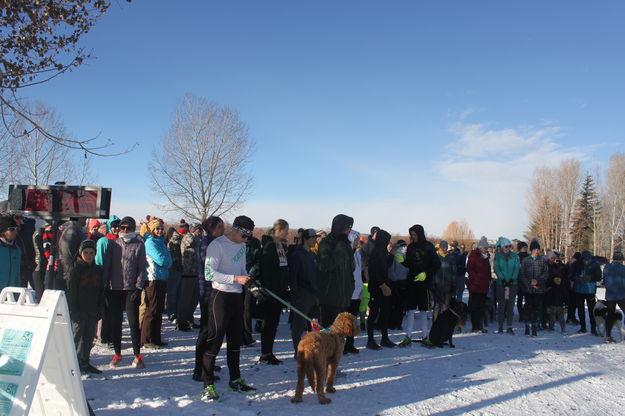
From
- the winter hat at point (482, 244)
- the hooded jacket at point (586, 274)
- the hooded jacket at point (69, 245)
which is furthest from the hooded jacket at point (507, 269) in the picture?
the hooded jacket at point (69, 245)

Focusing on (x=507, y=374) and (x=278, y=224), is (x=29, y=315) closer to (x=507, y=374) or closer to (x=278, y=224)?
(x=278, y=224)

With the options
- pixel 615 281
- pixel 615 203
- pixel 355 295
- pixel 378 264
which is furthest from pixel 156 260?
pixel 615 203

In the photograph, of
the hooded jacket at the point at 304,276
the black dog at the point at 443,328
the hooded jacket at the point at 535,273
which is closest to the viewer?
the hooded jacket at the point at 304,276

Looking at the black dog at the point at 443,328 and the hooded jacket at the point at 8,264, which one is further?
the black dog at the point at 443,328

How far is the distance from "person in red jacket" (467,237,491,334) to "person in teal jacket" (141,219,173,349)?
6739mm

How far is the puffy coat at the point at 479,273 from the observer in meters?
9.77

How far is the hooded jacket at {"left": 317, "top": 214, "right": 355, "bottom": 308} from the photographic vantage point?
6.27 meters

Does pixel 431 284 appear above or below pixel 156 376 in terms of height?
above

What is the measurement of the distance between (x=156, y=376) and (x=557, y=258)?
33.7ft

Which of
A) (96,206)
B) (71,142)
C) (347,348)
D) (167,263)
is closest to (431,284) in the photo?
(347,348)

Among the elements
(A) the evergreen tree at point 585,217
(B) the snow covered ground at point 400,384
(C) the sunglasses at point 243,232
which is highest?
(A) the evergreen tree at point 585,217

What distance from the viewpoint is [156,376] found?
5.65m

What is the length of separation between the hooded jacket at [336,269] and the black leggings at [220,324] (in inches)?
66.0

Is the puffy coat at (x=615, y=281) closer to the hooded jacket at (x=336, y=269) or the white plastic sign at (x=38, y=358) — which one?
the hooded jacket at (x=336, y=269)
